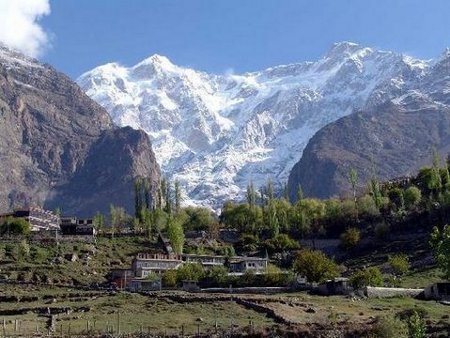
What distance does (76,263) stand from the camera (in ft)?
506

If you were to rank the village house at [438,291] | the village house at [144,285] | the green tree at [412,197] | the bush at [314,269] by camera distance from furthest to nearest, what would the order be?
1. the green tree at [412,197]
2. the village house at [144,285]
3. the bush at [314,269]
4. the village house at [438,291]

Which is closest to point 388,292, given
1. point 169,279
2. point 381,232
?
point 169,279

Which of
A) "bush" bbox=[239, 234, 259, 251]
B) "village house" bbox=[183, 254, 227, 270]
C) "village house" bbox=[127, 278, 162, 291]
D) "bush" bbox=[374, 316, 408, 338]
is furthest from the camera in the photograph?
"bush" bbox=[239, 234, 259, 251]

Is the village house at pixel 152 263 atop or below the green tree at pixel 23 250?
below

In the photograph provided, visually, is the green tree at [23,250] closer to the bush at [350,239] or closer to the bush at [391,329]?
the bush at [350,239]

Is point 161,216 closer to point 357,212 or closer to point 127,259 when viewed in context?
point 127,259

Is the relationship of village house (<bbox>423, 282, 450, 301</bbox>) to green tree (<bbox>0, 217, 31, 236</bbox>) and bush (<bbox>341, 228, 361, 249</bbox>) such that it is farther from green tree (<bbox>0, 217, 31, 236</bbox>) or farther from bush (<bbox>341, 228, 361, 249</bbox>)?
green tree (<bbox>0, 217, 31, 236</bbox>)

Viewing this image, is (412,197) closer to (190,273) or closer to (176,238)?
(176,238)

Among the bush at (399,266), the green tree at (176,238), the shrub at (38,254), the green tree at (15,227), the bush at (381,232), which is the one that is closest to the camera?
the bush at (399,266)

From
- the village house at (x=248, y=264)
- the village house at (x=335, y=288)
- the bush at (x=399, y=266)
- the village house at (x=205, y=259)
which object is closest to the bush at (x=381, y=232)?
the village house at (x=248, y=264)

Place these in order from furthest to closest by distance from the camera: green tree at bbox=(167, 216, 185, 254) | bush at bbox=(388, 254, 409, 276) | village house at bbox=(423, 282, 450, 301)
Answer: green tree at bbox=(167, 216, 185, 254)
bush at bbox=(388, 254, 409, 276)
village house at bbox=(423, 282, 450, 301)

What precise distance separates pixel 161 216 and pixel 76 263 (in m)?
46.5

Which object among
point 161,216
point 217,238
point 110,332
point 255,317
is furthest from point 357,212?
point 110,332

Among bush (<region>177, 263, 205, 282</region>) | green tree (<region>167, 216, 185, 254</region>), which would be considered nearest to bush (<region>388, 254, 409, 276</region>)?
bush (<region>177, 263, 205, 282</region>)
